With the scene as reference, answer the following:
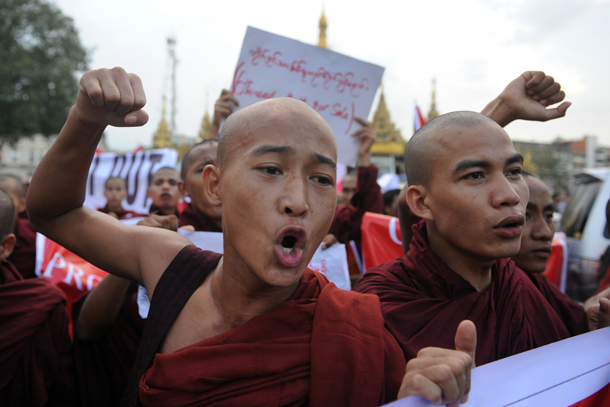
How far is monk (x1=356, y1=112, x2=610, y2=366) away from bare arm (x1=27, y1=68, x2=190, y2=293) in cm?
85

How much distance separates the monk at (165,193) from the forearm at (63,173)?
6.45 feet

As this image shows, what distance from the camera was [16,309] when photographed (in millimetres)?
2121

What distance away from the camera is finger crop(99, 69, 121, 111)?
1.19 meters

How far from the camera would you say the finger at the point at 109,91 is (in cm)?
119

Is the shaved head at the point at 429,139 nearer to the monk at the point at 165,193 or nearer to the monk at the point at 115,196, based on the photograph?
the monk at the point at 165,193

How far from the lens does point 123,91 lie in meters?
1.22

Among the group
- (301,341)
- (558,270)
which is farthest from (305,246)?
(558,270)

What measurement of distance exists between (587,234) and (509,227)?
4.15 metres

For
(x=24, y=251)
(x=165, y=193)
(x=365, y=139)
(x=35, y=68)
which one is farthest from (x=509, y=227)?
(x=35, y=68)

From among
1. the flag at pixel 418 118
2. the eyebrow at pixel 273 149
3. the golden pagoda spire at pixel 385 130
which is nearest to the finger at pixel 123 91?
the eyebrow at pixel 273 149

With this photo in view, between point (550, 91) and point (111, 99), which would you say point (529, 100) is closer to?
point (550, 91)

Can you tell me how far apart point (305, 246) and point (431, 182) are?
2.51 ft

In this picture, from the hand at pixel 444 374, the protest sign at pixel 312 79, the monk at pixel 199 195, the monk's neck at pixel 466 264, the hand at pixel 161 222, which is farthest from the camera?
the protest sign at pixel 312 79

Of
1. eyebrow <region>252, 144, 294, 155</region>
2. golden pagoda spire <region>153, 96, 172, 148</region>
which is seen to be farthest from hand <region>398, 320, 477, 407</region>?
golden pagoda spire <region>153, 96, 172, 148</region>
